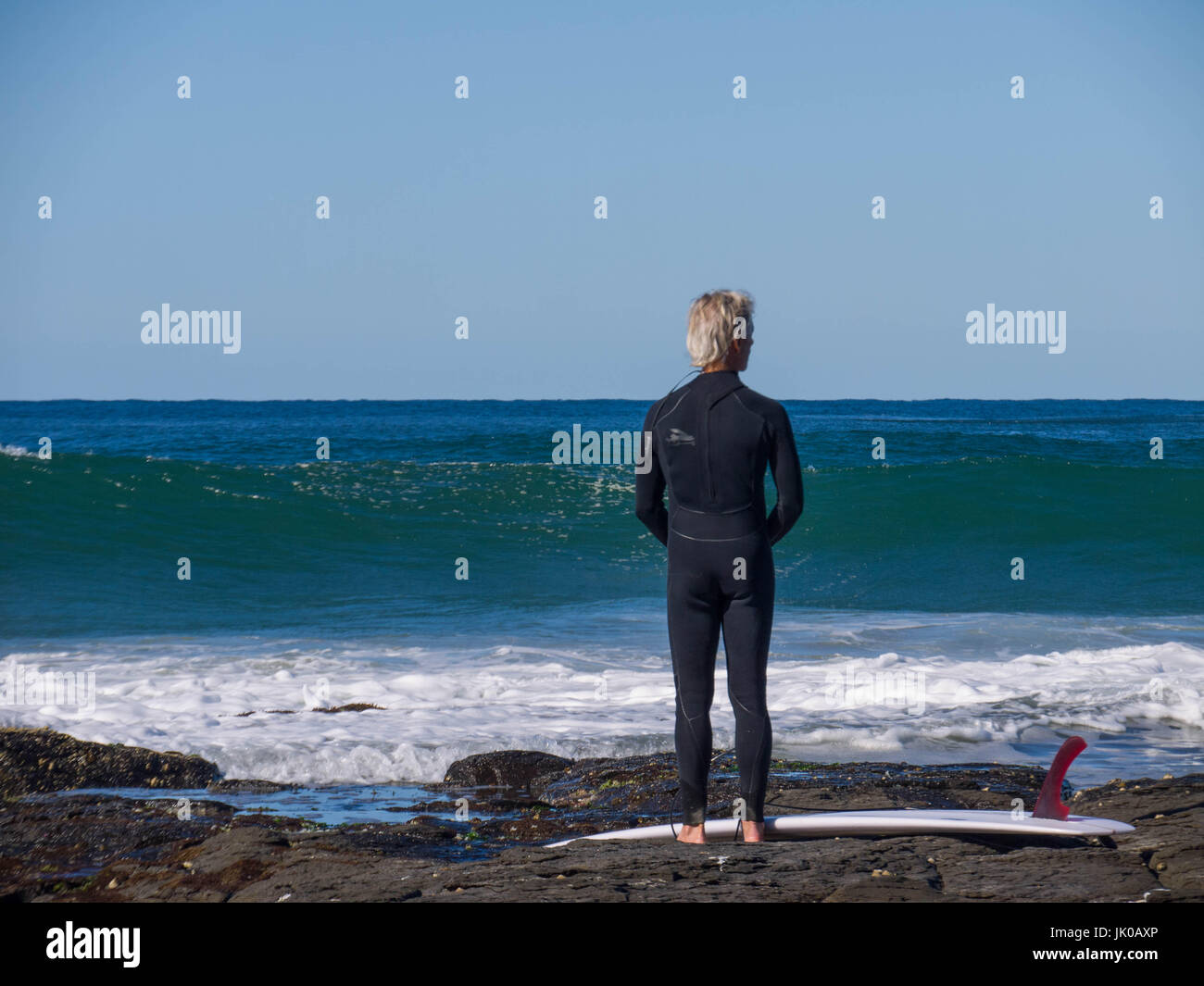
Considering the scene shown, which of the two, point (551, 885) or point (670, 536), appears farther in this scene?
point (670, 536)

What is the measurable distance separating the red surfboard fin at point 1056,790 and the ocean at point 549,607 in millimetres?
1681

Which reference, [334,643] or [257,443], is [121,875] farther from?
[257,443]

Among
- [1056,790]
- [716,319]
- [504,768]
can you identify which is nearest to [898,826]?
[1056,790]

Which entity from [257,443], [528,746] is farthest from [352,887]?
[257,443]

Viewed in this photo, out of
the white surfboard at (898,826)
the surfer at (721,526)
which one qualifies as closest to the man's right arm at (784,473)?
the surfer at (721,526)

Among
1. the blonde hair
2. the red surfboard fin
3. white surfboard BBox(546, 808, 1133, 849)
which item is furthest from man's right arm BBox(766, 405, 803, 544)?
the red surfboard fin

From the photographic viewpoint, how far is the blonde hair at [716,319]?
368 cm

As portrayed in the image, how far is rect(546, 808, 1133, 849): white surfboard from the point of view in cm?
376

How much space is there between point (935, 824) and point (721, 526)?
4.31 ft

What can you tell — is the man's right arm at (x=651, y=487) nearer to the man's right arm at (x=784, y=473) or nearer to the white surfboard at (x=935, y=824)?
the man's right arm at (x=784, y=473)

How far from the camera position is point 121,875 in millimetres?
3781

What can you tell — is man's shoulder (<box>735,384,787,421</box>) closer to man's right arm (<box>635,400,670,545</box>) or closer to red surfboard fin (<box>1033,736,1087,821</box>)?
man's right arm (<box>635,400,670,545</box>)

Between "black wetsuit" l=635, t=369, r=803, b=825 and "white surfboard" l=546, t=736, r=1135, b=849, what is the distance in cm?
18
